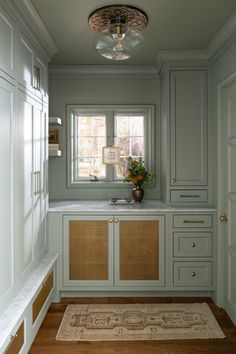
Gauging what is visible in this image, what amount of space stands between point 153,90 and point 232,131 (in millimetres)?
1428

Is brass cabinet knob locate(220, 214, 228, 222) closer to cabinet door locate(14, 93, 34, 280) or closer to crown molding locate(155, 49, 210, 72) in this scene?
crown molding locate(155, 49, 210, 72)

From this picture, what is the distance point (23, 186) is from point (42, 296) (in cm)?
99

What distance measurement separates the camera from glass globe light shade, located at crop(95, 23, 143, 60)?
7.97 feet

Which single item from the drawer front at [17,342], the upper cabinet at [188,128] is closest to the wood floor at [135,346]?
the drawer front at [17,342]

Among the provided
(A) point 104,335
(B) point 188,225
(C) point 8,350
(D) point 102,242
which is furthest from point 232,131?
(C) point 8,350

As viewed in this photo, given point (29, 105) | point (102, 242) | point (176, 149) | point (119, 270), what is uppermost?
point (29, 105)

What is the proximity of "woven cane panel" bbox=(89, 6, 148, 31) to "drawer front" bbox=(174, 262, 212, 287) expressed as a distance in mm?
2368

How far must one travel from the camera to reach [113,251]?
3.30 metres

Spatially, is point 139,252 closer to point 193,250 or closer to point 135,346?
point 193,250

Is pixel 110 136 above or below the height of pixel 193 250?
above

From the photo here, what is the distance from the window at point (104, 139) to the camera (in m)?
4.05

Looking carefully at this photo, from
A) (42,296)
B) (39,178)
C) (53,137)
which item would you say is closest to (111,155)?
(53,137)

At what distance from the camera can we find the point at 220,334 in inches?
104

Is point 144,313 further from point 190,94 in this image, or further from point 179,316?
point 190,94
